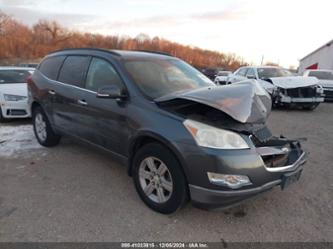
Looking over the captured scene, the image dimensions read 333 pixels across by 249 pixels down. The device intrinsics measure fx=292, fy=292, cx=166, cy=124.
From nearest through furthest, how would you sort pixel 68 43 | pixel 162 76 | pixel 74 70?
pixel 162 76
pixel 74 70
pixel 68 43

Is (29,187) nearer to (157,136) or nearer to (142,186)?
(142,186)

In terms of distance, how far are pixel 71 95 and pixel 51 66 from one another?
1.23m

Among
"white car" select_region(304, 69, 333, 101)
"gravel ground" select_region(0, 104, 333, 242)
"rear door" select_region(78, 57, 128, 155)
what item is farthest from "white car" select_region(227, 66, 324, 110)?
"rear door" select_region(78, 57, 128, 155)

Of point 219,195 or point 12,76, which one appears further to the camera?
point 12,76

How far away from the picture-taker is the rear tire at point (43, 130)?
17.3 feet

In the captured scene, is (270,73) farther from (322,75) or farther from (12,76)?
(12,76)

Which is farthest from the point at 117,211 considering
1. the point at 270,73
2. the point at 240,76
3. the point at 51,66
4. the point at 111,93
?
the point at 240,76

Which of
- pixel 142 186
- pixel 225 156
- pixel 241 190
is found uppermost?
pixel 225 156

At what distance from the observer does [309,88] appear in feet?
33.5

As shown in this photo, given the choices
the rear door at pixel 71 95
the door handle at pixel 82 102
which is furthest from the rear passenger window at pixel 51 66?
the door handle at pixel 82 102

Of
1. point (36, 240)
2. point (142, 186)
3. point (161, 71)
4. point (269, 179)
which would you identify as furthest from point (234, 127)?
point (36, 240)

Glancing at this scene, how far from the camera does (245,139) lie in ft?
9.47

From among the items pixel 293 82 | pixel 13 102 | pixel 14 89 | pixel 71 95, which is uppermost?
pixel 293 82

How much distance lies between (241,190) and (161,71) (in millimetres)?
2041
